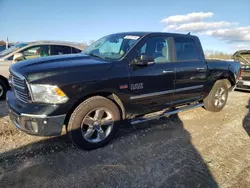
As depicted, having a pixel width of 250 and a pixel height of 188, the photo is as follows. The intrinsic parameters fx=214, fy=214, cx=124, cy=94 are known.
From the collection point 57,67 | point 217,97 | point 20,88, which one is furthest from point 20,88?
point 217,97

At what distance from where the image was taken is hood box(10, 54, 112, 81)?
3008mm

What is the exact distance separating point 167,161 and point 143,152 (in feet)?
1.41

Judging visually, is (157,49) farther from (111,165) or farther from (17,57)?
(17,57)

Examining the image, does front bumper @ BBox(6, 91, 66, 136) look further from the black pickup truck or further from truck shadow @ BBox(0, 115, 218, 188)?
truck shadow @ BBox(0, 115, 218, 188)

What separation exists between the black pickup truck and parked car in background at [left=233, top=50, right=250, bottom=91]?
409 cm

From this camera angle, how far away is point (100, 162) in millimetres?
3184

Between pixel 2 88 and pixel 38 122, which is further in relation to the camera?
pixel 2 88

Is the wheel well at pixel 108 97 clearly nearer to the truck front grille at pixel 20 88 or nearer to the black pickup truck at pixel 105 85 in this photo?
the black pickup truck at pixel 105 85

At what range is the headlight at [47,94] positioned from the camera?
2945mm

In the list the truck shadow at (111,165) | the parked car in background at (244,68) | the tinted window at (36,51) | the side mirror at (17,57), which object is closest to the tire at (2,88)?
the side mirror at (17,57)

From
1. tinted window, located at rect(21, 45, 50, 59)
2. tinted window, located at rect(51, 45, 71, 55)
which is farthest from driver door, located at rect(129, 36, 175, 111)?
tinted window, located at rect(21, 45, 50, 59)

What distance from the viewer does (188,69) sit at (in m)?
4.67

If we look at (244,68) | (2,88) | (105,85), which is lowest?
(2,88)

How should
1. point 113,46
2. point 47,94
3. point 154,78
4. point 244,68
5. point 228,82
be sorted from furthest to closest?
point 244,68
point 228,82
point 113,46
point 154,78
point 47,94
